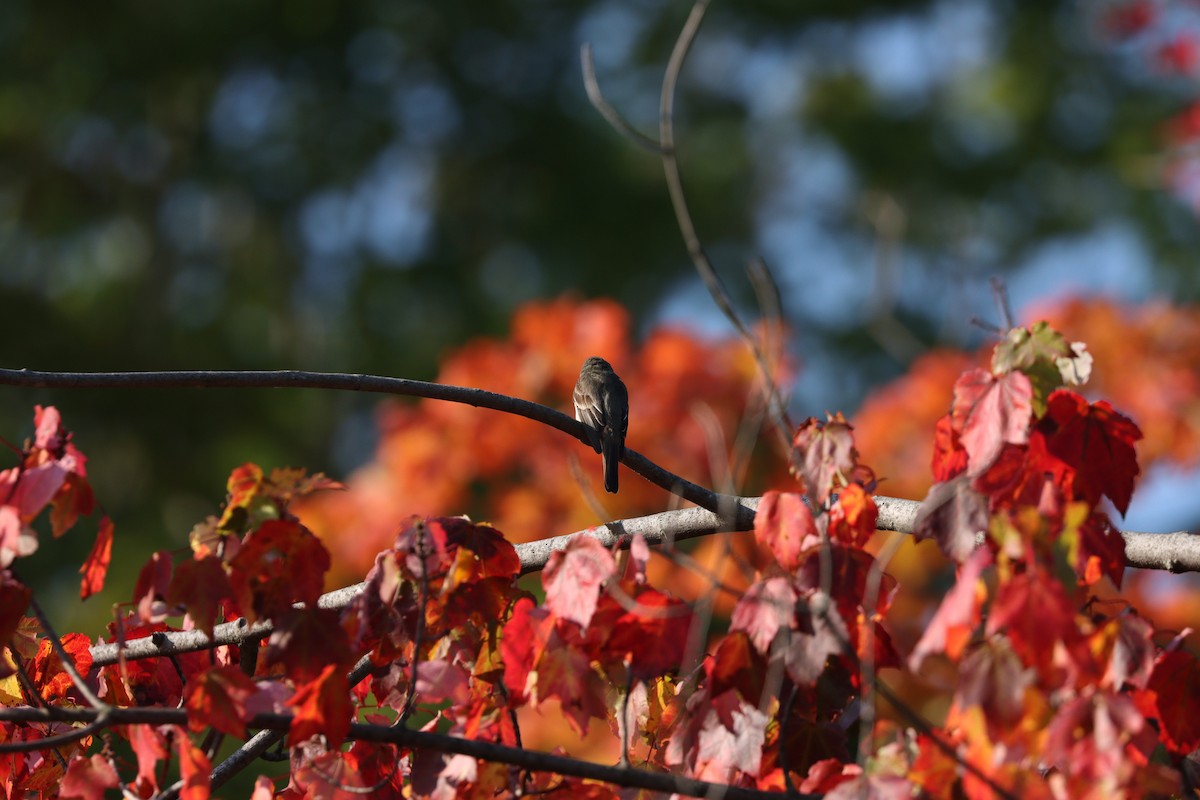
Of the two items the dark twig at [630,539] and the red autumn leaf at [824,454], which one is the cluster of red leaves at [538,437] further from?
the red autumn leaf at [824,454]

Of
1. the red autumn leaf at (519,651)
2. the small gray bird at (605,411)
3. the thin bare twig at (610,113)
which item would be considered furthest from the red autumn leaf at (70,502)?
the small gray bird at (605,411)

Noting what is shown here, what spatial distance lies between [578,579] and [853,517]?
50 cm

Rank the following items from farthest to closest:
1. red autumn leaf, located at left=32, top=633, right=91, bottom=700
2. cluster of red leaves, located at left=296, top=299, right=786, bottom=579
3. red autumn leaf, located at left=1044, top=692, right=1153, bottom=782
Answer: cluster of red leaves, located at left=296, top=299, right=786, bottom=579 < red autumn leaf, located at left=32, top=633, right=91, bottom=700 < red autumn leaf, located at left=1044, top=692, right=1153, bottom=782

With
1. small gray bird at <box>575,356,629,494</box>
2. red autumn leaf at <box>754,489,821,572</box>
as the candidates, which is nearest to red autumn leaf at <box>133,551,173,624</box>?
red autumn leaf at <box>754,489,821,572</box>

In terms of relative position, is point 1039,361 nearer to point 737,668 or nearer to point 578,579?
point 737,668

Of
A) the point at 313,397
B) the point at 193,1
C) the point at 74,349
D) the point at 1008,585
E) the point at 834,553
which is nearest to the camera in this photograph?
the point at 1008,585

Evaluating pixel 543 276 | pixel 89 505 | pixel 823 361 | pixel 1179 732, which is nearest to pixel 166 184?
pixel 543 276

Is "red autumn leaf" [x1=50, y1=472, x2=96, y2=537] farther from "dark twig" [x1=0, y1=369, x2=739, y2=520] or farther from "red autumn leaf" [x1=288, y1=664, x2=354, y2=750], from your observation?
"red autumn leaf" [x1=288, y1=664, x2=354, y2=750]

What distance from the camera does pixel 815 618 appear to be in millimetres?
2004

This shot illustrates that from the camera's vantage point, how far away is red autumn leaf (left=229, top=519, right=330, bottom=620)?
2.12m

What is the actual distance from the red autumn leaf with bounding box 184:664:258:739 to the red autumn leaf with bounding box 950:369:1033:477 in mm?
1243

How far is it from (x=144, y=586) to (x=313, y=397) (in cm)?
1141

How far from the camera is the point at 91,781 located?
83.1 inches

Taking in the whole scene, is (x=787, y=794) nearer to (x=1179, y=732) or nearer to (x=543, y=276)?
(x=1179, y=732)
